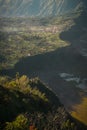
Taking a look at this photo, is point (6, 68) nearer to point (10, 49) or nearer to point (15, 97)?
point (10, 49)

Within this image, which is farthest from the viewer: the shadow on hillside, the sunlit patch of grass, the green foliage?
the shadow on hillside

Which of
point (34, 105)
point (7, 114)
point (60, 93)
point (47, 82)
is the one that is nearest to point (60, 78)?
point (47, 82)

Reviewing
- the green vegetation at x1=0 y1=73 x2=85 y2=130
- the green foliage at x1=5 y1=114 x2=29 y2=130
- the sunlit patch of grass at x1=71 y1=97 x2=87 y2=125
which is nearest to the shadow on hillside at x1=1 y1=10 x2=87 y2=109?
the sunlit patch of grass at x1=71 y1=97 x2=87 y2=125

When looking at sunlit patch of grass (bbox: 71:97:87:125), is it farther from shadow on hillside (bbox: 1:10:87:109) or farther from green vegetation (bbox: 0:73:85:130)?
green vegetation (bbox: 0:73:85:130)

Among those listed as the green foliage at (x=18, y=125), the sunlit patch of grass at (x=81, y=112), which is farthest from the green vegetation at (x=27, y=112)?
the sunlit patch of grass at (x=81, y=112)

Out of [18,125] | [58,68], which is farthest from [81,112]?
[18,125]

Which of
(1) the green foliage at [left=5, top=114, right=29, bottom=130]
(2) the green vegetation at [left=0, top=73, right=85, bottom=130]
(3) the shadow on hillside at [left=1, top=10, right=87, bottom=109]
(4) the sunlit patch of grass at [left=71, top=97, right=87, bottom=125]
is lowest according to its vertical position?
(4) the sunlit patch of grass at [left=71, top=97, right=87, bottom=125]

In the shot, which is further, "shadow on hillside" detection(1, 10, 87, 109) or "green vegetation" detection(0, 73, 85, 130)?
"shadow on hillside" detection(1, 10, 87, 109)
